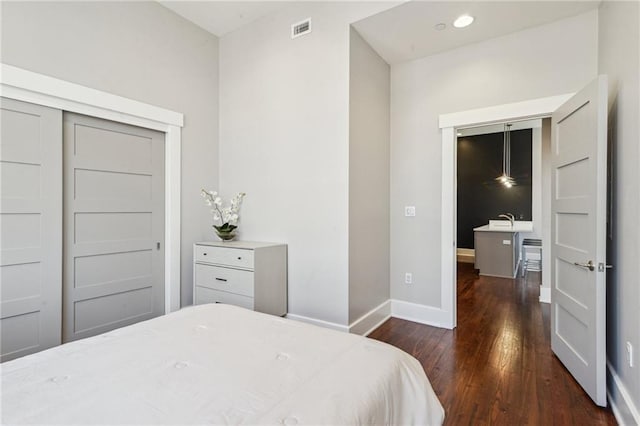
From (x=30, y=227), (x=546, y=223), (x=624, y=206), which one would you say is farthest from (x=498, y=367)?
(x=30, y=227)

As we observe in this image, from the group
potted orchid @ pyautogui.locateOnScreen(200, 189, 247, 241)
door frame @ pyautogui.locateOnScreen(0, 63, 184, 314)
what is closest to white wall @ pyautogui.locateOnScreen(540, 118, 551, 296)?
potted orchid @ pyautogui.locateOnScreen(200, 189, 247, 241)

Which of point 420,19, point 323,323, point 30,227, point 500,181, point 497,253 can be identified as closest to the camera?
point 30,227

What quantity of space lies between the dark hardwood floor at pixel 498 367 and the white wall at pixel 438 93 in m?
0.51

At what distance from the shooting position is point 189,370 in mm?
1156

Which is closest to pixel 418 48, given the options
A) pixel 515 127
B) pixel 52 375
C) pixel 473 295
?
pixel 473 295

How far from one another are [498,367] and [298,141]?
2.54 meters

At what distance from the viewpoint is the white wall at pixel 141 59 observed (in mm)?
2328

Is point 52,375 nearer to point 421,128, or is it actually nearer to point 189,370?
point 189,370

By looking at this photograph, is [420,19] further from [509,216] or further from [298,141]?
[509,216]

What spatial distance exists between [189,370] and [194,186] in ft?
8.61

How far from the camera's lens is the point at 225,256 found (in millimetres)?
2992

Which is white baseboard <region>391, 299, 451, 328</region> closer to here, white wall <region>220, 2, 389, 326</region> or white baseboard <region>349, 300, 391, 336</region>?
white baseboard <region>349, 300, 391, 336</region>

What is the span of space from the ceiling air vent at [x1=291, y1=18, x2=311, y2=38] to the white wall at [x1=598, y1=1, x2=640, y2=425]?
7.65ft

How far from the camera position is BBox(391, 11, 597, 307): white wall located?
108 inches
